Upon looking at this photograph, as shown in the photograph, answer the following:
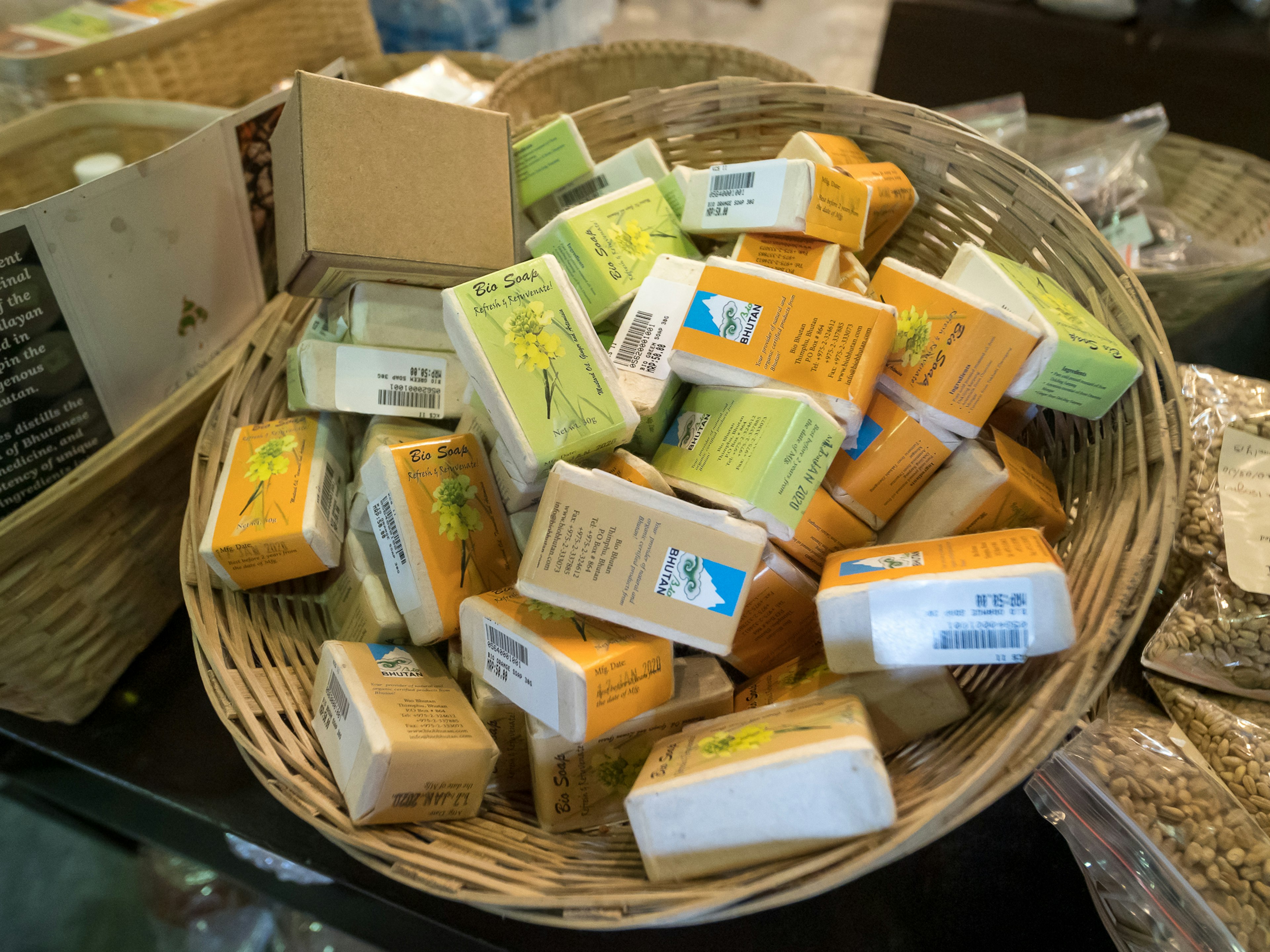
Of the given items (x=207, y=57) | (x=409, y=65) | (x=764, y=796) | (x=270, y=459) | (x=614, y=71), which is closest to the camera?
(x=764, y=796)

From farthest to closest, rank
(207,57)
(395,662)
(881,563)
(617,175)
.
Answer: (207,57), (617,175), (395,662), (881,563)

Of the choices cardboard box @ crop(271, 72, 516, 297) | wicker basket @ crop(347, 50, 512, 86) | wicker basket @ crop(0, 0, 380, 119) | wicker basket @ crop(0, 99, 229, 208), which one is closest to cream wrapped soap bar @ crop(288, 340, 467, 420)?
cardboard box @ crop(271, 72, 516, 297)

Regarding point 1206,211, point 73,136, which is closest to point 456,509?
point 73,136

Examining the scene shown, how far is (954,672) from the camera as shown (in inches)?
38.2

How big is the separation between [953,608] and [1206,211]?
5.00 ft

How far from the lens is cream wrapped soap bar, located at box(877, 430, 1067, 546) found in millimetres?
922

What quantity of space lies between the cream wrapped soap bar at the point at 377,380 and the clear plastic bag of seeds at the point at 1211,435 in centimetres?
95

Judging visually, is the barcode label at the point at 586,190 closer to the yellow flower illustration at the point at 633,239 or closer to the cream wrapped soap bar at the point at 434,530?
the yellow flower illustration at the point at 633,239

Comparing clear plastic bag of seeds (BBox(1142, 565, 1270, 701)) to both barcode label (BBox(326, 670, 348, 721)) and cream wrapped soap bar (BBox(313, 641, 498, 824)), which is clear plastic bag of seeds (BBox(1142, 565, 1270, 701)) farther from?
barcode label (BBox(326, 670, 348, 721))

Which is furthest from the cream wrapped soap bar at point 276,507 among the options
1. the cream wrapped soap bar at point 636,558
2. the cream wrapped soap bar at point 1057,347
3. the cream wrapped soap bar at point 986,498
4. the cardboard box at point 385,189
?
the cream wrapped soap bar at point 1057,347

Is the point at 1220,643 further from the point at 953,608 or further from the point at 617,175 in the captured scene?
the point at 617,175

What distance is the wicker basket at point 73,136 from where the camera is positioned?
129 centimetres

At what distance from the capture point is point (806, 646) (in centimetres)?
103

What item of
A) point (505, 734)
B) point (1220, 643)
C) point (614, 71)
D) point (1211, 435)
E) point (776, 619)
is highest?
point (614, 71)
